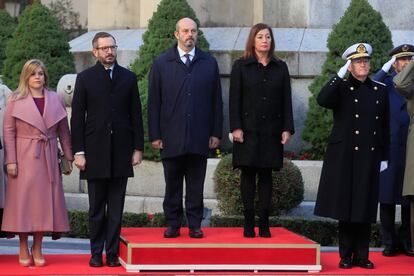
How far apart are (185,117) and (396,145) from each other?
7.44 feet

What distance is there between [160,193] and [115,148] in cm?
458

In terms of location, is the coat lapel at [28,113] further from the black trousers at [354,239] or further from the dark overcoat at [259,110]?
the black trousers at [354,239]

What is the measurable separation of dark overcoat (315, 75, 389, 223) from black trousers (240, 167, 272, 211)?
522mm

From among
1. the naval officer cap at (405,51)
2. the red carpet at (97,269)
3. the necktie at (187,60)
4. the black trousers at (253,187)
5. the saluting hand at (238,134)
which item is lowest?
the red carpet at (97,269)

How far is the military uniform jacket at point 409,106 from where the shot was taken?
10.5 meters

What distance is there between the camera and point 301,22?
16.0m

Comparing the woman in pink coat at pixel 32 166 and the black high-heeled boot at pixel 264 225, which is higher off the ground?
the woman in pink coat at pixel 32 166

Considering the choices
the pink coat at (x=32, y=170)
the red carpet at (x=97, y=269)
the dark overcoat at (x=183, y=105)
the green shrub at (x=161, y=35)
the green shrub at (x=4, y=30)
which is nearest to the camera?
the red carpet at (x=97, y=269)

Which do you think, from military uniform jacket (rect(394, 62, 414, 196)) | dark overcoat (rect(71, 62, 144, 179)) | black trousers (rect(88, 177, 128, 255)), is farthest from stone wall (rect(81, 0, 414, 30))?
black trousers (rect(88, 177, 128, 255))

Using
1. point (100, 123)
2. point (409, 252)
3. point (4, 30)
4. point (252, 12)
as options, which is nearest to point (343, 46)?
point (252, 12)

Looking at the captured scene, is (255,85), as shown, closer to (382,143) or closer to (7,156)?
(382,143)

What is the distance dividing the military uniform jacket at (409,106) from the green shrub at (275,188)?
2.27 metres

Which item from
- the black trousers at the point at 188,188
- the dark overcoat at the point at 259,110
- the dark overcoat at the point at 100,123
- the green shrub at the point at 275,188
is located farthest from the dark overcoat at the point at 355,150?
the green shrub at the point at 275,188

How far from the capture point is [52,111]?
10188mm
